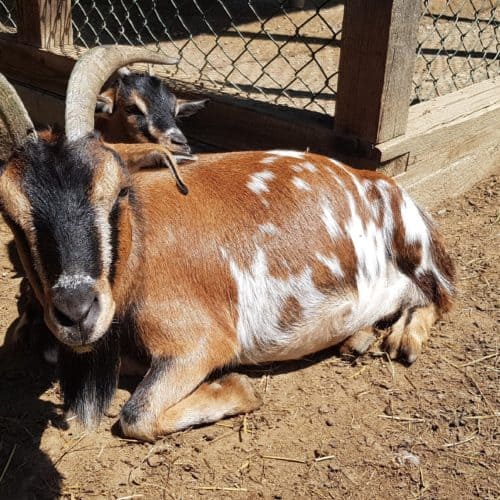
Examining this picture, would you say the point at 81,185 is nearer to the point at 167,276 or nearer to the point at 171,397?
the point at 167,276

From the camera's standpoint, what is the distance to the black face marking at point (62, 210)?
2633 mm

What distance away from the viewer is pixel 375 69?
13.4 ft

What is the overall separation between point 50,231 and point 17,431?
1.11 meters

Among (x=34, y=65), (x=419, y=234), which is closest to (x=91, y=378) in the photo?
(x=419, y=234)

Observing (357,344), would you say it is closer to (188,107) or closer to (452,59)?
(188,107)

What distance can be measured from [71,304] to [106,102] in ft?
9.10

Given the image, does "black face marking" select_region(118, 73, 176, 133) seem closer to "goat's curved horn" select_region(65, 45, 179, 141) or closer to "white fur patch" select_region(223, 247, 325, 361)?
"goat's curved horn" select_region(65, 45, 179, 141)

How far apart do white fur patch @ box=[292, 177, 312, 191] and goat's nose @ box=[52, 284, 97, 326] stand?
4.90 ft

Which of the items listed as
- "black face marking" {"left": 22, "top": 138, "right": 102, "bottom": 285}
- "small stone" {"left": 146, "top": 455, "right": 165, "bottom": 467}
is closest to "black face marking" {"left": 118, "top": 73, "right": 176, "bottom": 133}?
"black face marking" {"left": 22, "top": 138, "right": 102, "bottom": 285}

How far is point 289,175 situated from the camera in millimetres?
3826

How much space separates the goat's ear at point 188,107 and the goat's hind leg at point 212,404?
2124 millimetres

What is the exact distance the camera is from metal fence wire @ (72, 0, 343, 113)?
525cm

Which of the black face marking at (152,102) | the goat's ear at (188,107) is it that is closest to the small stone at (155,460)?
the black face marking at (152,102)

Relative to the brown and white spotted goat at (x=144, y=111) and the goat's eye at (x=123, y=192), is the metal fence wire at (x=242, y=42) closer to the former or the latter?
the brown and white spotted goat at (x=144, y=111)
